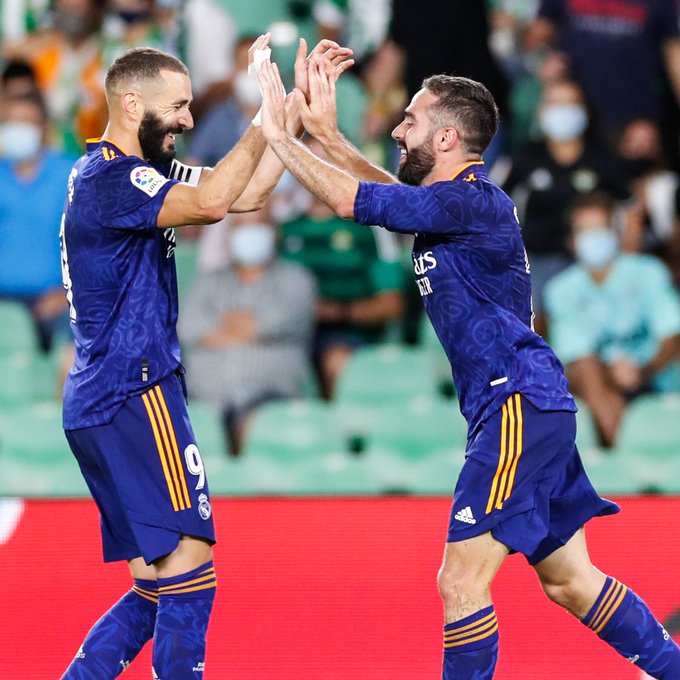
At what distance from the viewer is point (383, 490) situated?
6.71 metres

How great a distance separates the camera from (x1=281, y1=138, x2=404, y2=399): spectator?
788 centimetres

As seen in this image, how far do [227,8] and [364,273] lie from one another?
7.78ft

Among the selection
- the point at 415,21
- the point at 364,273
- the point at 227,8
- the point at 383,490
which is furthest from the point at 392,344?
the point at 227,8

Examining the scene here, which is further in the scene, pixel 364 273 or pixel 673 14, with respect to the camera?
pixel 673 14

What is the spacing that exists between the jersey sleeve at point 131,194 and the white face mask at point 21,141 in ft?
12.9

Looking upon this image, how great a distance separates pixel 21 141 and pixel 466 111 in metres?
4.29

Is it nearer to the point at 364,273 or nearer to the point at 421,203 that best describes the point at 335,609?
the point at 421,203

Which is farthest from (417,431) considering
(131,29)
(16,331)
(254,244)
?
(131,29)

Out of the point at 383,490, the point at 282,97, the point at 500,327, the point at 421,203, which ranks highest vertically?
the point at 282,97

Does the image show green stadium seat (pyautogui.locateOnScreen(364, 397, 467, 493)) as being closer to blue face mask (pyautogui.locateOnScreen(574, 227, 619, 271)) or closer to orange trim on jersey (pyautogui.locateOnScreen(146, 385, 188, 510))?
blue face mask (pyautogui.locateOnScreen(574, 227, 619, 271))

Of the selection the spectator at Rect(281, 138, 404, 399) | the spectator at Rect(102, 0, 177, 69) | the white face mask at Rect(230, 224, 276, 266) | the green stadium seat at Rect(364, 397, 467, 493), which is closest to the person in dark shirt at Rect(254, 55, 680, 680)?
the green stadium seat at Rect(364, 397, 467, 493)

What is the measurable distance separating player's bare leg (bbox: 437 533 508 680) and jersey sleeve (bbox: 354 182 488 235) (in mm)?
944

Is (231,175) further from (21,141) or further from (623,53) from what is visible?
(623,53)

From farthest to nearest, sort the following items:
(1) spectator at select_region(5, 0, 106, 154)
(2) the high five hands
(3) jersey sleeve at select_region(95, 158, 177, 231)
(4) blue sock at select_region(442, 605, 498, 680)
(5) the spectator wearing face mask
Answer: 1. (1) spectator at select_region(5, 0, 106, 154)
2. (5) the spectator wearing face mask
3. (2) the high five hands
4. (3) jersey sleeve at select_region(95, 158, 177, 231)
5. (4) blue sock at select_region(442, 605, 498, 680)
